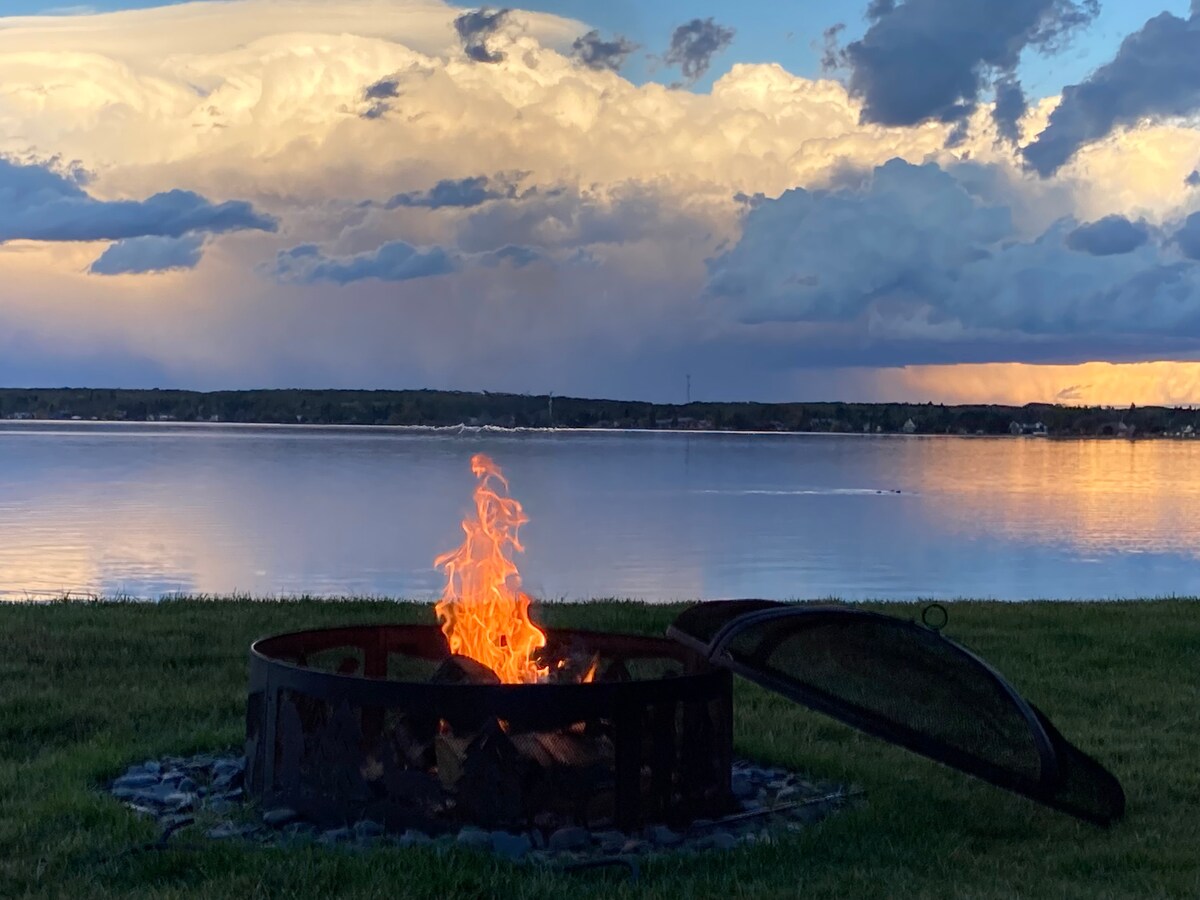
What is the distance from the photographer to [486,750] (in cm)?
610

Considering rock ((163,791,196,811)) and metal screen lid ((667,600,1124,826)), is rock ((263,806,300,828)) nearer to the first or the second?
rock ((163,791,196,811))

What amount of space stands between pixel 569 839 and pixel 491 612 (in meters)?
2.04

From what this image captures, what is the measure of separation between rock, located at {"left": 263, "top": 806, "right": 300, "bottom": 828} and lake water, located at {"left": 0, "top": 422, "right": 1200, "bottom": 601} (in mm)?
13797

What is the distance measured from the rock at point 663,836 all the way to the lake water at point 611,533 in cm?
1403

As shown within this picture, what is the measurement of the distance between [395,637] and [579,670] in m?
1.10

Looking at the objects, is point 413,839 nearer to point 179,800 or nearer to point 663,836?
point 663,836

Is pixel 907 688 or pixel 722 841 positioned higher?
pixel 907 688

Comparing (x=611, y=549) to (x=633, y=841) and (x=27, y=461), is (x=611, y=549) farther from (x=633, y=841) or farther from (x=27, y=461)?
(x=27, y=461)

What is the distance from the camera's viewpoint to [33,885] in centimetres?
535

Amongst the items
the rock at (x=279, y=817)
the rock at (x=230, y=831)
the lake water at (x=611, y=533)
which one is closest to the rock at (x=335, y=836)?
the rock at (x=279, y=817)

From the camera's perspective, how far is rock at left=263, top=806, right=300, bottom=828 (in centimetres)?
625

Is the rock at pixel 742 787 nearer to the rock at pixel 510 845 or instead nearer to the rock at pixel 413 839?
the rock at pixel 510 845

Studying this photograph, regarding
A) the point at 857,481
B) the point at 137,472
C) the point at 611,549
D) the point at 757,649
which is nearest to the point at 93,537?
the point at 611,549

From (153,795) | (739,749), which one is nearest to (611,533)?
(739,749)
